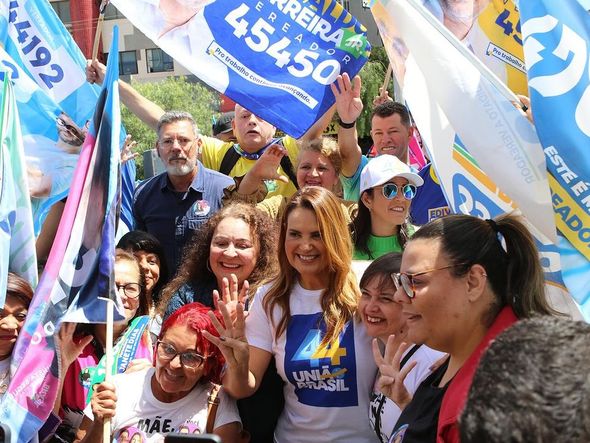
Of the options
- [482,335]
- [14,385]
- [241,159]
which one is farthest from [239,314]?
[241,159]

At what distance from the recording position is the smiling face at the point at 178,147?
5.33 metres

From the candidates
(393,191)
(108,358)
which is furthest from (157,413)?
(393,191)


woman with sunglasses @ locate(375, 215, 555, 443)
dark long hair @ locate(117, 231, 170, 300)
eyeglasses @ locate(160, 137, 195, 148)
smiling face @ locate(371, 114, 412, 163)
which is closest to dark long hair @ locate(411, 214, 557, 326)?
woman with sunglasses @ locate(375, 215, 555, 443)

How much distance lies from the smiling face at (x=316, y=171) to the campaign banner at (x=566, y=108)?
76.3 inches

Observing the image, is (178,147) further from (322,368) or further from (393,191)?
(322,368)

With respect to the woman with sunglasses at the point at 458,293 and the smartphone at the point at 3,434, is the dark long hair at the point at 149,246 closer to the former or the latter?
the smartphone at the point at 3,434

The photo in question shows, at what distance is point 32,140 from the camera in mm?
4926

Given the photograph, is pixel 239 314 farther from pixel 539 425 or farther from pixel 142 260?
pixel 539 425

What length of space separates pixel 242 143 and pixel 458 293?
3522mm

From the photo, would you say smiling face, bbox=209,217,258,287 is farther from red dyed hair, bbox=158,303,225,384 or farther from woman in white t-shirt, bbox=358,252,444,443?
woman in white t-shirt, bbox=358,252,444,443

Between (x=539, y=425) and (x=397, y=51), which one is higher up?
(x=539, y=425)

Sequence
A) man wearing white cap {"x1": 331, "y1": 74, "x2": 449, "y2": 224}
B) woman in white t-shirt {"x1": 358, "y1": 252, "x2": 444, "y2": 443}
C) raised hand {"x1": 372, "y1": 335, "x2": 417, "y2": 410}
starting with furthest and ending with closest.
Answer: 1. man wearing white cap {"x1": 331, "y1": 74, "x2": 449, "y2": 224}
2. woman in white t-shirt {"x1": 358, "y1": 252, "x2": 444, "y2": 443}
3. raised hand {"x1": 372, "y1": 335, "x2": 417, "y2": 410}

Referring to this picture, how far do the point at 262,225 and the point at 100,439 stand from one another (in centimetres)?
138

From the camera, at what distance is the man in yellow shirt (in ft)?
18.0
